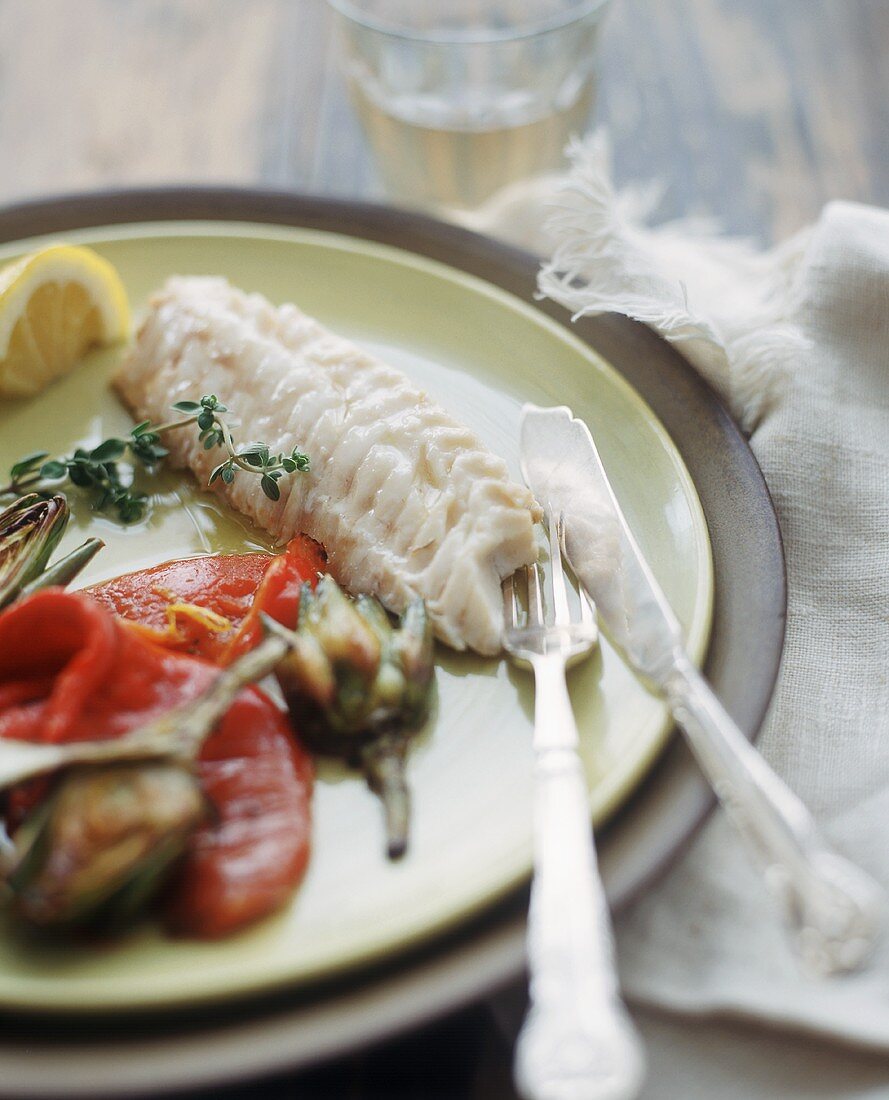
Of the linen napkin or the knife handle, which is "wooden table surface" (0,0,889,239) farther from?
the knife handle

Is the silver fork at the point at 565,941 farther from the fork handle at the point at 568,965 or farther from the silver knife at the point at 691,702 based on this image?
the silver knife at the point at 691,702

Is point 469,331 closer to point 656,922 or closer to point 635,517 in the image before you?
point 635,517

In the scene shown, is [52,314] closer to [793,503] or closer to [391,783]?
[391,783]

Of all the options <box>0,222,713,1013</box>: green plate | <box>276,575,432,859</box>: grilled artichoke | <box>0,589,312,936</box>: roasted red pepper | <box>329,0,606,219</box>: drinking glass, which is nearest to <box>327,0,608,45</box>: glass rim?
<box>329,0,606,219</box>: drinking glass

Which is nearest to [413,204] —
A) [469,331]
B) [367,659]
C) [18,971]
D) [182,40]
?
[469,331]

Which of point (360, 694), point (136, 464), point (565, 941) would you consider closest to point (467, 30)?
point (136, 464)

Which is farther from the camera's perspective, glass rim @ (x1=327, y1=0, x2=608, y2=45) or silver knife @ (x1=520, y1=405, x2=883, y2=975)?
glass rim @ (x1=327, y1=0, x2=608, y2=45)
